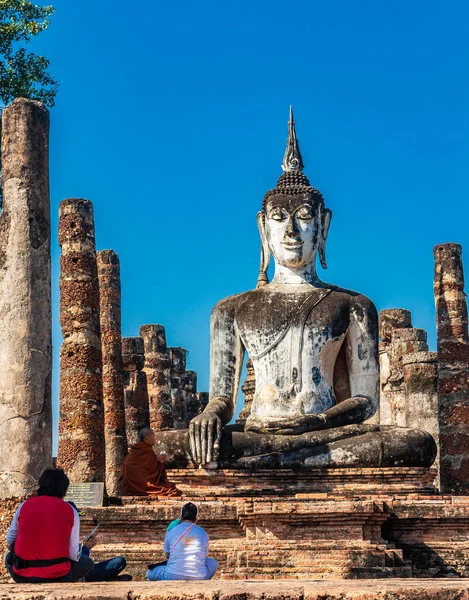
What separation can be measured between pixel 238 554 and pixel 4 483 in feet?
8.57

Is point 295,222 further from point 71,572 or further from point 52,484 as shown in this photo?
point 71,572

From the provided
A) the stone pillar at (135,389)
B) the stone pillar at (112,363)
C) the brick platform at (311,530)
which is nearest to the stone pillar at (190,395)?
the stone pillar at (135,389)

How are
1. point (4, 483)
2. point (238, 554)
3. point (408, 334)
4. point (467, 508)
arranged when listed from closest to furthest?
point (238, 554), point (467, 508), point (4, 483), point (408, 334)

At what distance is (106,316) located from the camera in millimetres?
20062

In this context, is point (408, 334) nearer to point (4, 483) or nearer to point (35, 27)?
point (35, 27)

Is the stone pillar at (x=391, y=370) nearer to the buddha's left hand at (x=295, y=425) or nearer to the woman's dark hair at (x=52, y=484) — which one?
the buddha's left hand at (x=295, y=425)

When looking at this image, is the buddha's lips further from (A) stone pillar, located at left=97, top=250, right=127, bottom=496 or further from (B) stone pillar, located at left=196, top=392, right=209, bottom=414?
(B) stone pillar, located at left=196, top=392, right=209, bottom=414

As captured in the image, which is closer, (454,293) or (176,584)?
(176,584)

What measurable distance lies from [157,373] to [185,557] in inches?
710

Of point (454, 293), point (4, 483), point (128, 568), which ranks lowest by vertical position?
point (128, 568)

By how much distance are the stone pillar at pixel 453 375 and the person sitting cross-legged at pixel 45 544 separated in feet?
43.5

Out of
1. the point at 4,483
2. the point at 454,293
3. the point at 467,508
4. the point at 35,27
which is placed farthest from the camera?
the point at 454,293

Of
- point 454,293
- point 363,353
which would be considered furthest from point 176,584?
point 454,293

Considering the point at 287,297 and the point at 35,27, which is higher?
the point at 35,27
